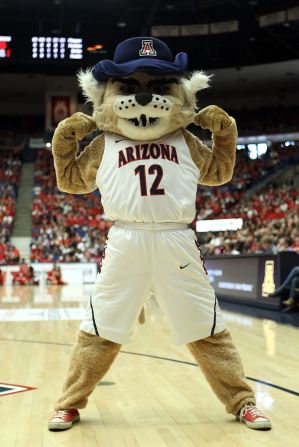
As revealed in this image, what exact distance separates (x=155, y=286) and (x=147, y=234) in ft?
0.85

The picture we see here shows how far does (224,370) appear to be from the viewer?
331cm

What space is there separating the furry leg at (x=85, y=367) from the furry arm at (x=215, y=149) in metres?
0.99

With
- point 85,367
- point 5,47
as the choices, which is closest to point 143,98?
point 85,367

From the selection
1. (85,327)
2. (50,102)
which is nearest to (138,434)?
(85,327)

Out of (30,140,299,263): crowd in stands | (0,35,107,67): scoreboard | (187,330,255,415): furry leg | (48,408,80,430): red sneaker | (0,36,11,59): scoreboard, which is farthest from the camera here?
(30,140,299,263): crowd in stands

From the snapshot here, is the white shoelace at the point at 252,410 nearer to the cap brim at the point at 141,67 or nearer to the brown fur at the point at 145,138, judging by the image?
the brown fur at the point at 145,138

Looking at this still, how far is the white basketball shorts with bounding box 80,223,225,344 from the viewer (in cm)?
329

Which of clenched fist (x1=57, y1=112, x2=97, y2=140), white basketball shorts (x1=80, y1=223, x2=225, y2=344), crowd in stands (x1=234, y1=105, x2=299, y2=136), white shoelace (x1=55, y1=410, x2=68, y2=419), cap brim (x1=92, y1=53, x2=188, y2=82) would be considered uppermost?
crowd in stands (x1=234, y1=105, x2=299, y2=136)

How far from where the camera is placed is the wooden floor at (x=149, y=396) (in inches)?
121

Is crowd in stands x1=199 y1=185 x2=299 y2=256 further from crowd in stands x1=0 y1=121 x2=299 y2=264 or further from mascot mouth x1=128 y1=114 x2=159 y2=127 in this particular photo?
mascot mouth x1=128 y1=114 x2=159 y2=127

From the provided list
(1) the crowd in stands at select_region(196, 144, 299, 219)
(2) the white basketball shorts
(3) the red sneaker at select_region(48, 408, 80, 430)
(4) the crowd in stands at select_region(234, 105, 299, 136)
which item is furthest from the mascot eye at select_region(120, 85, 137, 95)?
(4) the crowd in stands at select_region(234, 105, 299, 136)

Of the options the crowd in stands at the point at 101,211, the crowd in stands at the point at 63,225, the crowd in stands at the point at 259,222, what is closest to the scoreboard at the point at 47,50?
the crowd in stands at the point at 63,225

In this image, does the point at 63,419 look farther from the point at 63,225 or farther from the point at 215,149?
the point at 63,225

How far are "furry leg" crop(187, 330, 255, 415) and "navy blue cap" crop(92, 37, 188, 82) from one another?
4.34ft
